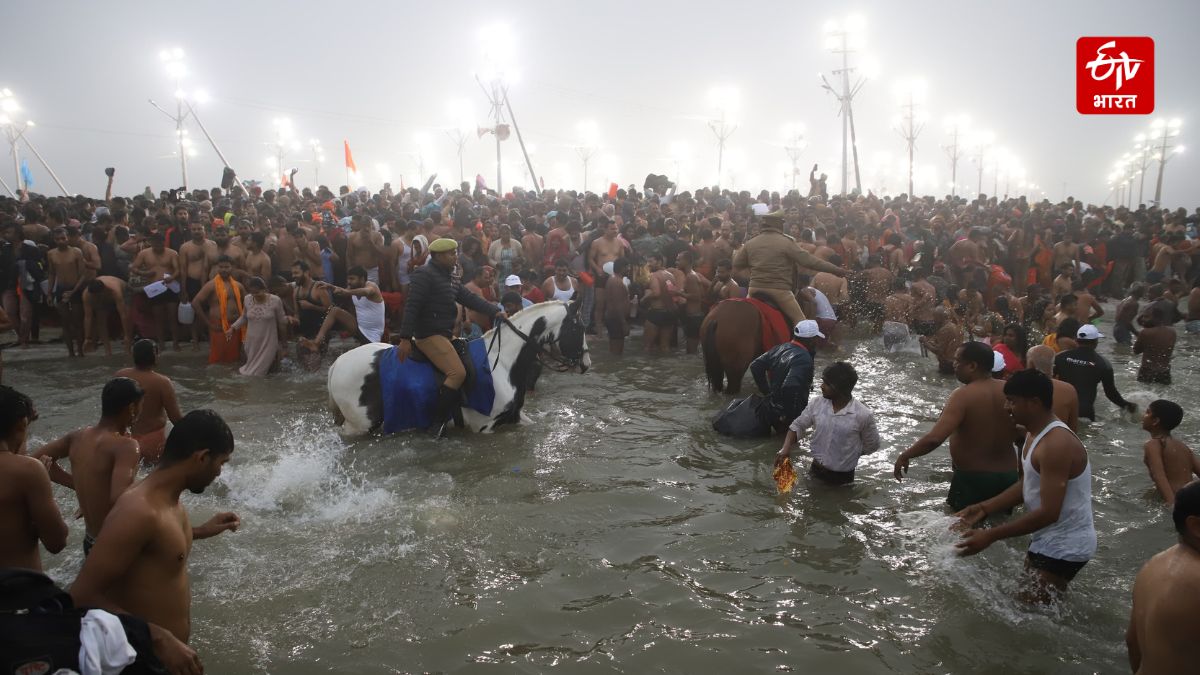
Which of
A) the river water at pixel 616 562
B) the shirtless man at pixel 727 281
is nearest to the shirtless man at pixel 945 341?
the river water at pixel 616 562

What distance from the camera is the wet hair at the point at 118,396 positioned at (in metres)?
4.14

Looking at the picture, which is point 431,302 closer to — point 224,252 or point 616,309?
point 616,309

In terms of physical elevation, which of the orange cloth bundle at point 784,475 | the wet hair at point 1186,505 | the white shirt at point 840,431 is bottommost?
the orange cloth bundle at point 784,475

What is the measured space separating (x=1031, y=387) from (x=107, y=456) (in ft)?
16.3

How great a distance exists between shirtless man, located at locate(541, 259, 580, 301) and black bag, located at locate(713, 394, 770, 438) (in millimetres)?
4915

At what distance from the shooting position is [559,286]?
12.9 meters

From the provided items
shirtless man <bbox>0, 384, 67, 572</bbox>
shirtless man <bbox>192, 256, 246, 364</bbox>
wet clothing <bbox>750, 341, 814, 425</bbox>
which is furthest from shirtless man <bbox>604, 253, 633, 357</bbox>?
shirtless man <bbox>0, 384, 67, 572</bbox>

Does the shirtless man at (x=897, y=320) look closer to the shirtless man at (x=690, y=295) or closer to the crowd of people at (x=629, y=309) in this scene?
the crowd of people at (x=629, y=309)

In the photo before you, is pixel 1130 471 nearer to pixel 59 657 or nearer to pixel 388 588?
pixel 388 588

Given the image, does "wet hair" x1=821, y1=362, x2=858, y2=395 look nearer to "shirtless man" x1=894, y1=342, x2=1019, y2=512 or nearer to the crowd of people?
the crowd of people

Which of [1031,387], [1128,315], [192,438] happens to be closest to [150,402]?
[192,438]

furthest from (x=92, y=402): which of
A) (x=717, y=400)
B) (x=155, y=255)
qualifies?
(x=717, y=400)

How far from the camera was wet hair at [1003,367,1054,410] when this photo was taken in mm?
4324

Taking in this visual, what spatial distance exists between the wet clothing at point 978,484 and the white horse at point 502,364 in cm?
428
